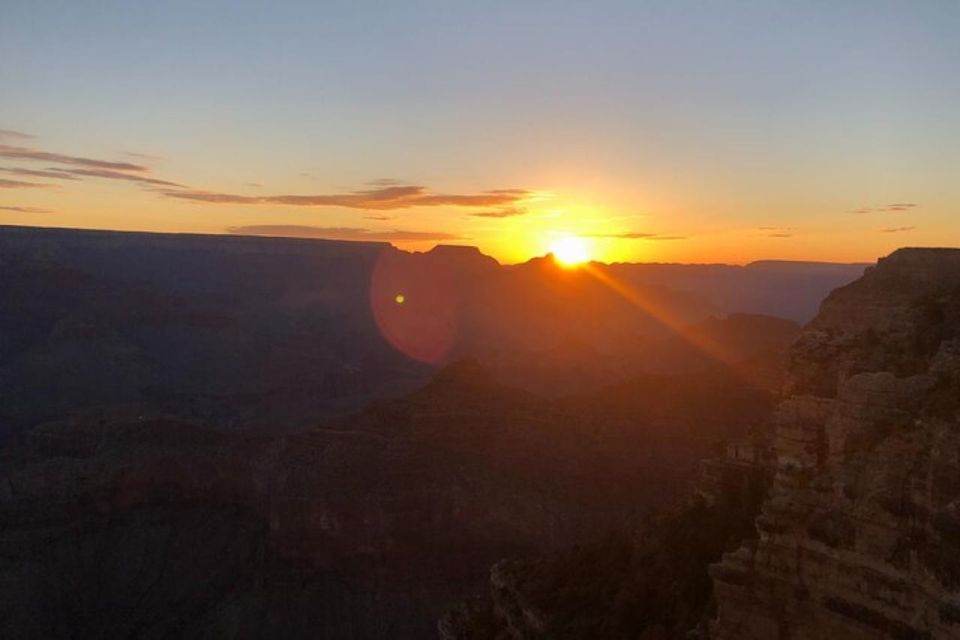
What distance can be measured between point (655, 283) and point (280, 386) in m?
97.1

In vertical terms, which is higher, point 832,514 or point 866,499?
point 866,499

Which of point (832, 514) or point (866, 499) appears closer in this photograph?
point (866, 499)

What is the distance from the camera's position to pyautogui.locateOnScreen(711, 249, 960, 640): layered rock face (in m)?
10.9

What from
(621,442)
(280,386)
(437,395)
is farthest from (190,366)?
(621,442)

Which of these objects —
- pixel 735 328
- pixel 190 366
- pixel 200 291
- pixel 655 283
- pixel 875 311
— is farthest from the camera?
pixel 655 283

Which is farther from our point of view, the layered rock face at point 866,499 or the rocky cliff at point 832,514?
the rocky cliff at point 832,514

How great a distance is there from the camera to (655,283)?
175500 millimetres

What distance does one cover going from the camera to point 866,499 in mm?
11625

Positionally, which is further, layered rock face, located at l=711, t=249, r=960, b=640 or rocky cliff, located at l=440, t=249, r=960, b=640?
rocky cliff, located at l=440, t=249, r=960, b=640

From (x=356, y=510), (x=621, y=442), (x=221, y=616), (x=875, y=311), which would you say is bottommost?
(x=221, y=616)

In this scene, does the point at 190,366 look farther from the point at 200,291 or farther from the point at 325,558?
the point at 325,558

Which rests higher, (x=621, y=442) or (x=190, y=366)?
(x=621, y=442)

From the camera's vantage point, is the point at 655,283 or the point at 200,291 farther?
the point at 655,283

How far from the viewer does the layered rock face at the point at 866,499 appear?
35.7 feet
